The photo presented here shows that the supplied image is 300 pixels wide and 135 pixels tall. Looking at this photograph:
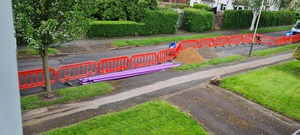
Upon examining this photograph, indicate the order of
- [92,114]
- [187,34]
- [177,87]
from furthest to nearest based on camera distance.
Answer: [187,34]
[177,87]
[92,114]

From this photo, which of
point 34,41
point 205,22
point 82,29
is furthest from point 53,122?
point 205,22

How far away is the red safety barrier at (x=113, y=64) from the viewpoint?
13.7m

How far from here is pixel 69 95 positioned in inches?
424

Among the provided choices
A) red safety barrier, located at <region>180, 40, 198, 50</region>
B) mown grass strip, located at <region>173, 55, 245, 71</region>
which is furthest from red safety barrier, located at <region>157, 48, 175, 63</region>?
red safety barrier, located at <region>180, 40, 198, 50</region>

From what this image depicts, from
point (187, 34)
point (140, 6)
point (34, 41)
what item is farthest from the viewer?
point (187, 34)

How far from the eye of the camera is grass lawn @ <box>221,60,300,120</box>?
11.7 metres

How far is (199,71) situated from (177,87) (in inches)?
126

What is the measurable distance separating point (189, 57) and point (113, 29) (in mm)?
7673

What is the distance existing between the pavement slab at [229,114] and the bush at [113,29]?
11127 millimetres

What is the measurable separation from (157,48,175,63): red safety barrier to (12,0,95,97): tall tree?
7.51 meters

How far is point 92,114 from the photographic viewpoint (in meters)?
9.48

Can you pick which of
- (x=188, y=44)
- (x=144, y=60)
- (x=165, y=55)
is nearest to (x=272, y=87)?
(x=165, y=55)

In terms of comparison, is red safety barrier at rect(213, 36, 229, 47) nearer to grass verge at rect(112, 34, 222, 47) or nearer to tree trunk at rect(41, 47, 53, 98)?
grass verge at rect(112, 34, 222, 47)

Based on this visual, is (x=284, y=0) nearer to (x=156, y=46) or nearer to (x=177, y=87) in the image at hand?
(x=156, y=46)
